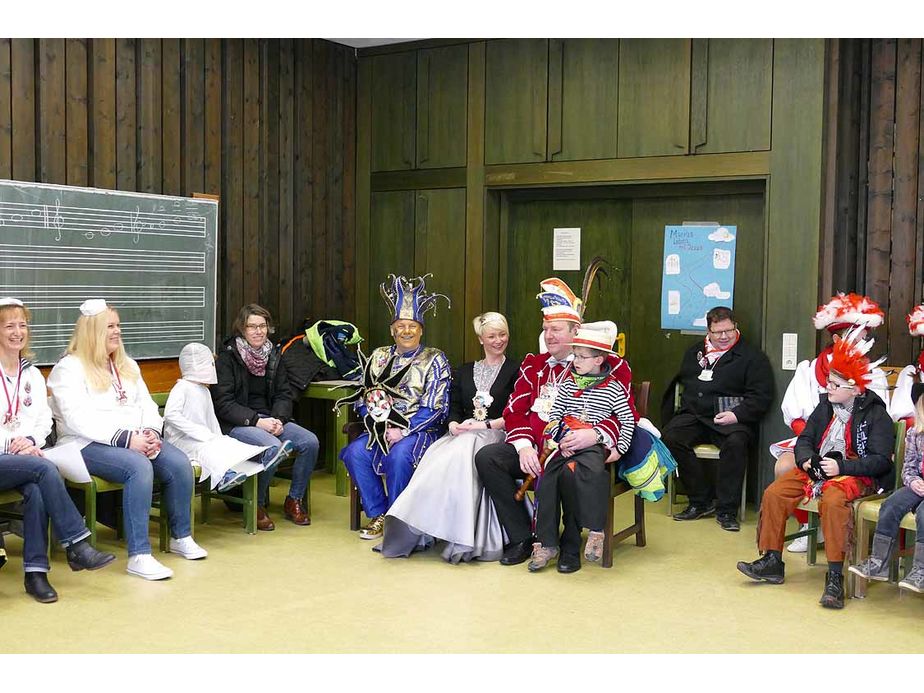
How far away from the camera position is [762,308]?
6180mm

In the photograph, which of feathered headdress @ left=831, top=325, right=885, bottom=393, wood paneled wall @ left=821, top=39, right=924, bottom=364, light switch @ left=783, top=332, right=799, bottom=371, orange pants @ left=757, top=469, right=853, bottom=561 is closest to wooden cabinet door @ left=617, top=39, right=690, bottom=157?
wood paneled wall @ left=821, top=39, right=924, bottom=364

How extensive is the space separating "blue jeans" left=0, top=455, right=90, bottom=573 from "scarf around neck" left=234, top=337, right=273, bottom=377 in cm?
144

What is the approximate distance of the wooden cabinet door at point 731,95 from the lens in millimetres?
6016

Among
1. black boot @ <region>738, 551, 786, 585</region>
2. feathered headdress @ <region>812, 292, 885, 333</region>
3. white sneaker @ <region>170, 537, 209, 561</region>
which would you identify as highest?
feathered headdress @ <region>812, 292, 885, 333</region>

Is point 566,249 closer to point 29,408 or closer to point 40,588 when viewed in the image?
point 29,408

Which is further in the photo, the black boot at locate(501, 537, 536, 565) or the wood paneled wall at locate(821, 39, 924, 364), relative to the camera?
the wood paneled wall at locate(821, 39, 924, 364)

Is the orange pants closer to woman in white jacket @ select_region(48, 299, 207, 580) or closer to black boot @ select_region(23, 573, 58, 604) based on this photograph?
woman in white jacket @ select_region(48, 299, 207, 580)

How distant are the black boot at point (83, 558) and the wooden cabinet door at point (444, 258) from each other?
3.19 metres

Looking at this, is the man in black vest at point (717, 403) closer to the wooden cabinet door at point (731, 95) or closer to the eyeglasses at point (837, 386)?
the wooden cabinet door at point (731, 95)

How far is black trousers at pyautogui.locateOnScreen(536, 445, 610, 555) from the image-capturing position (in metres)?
4.80

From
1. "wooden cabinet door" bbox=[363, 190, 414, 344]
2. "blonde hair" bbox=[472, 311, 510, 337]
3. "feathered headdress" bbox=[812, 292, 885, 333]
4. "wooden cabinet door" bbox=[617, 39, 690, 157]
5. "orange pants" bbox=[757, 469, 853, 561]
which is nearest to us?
"orange pants" bbox=[757, 469, 853, 561]

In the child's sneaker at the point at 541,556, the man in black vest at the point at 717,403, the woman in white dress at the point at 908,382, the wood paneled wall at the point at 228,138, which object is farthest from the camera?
the man in black vest at the point at 717,403

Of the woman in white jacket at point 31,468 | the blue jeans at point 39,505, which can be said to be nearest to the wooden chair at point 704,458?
the woman in white jacket at point 31,468

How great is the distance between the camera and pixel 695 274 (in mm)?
6500
